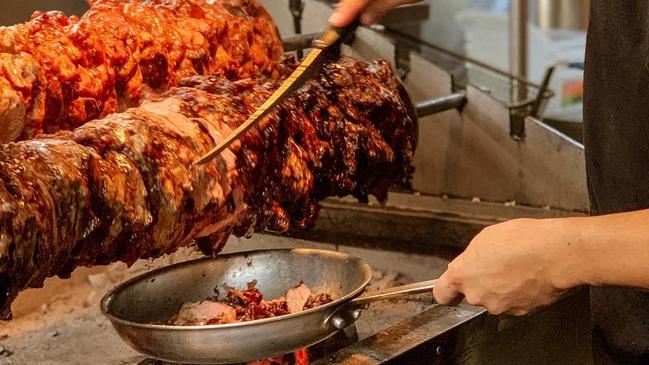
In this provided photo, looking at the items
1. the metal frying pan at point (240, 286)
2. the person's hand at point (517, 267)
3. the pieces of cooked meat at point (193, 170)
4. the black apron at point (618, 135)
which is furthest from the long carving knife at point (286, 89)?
the black apron at point (618, 135)

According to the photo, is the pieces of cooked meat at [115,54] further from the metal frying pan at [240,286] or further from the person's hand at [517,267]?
the person's hand at [517,267]

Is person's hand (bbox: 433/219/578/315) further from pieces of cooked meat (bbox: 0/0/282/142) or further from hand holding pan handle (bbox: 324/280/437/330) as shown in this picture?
pieces of cooked meat (bbox: 0/0/282/142)

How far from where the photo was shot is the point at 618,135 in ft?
7.43

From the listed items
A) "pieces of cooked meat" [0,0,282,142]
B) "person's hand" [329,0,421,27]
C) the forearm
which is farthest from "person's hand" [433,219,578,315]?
"pieces of cooked meat" [0,0,282,142]

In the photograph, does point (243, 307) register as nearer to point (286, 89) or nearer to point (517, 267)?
point (286, 89)

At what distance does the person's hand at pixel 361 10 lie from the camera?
2.17 m

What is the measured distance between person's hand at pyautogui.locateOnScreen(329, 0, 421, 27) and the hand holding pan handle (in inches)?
24.2

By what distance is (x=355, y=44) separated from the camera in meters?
4.06

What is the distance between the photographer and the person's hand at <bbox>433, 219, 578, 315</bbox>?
173 cm

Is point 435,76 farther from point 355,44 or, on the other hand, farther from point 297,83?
point 297,83

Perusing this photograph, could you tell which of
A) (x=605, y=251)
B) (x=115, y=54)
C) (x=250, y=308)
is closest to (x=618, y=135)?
(x=605, y=251)

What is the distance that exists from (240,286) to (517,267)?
89 cm

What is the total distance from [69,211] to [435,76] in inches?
106

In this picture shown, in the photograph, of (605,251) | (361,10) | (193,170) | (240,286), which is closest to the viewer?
(605,251)
